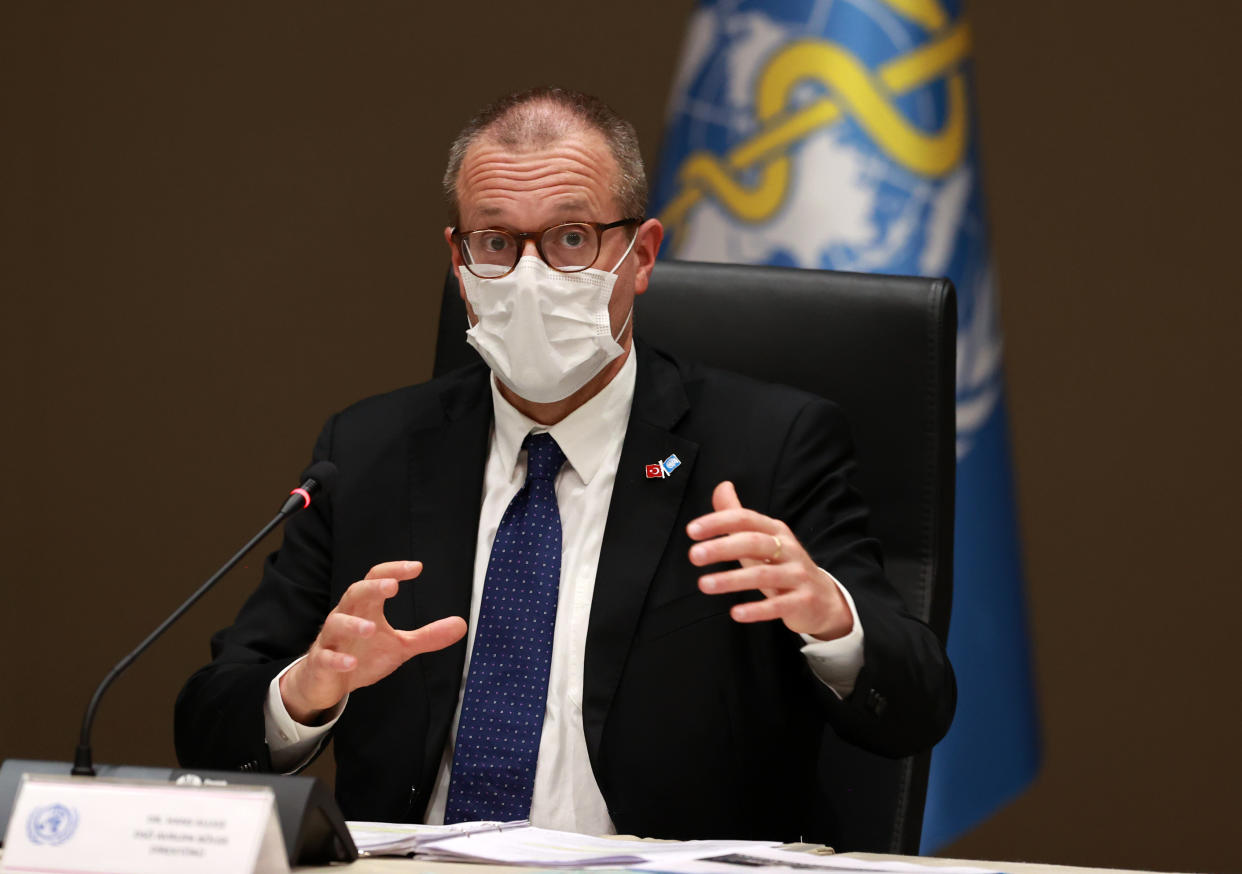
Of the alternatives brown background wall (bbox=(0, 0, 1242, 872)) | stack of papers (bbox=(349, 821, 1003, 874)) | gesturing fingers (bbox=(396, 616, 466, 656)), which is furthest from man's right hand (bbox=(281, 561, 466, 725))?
brown background wall (bbox=(0, 0, 1242, 872))

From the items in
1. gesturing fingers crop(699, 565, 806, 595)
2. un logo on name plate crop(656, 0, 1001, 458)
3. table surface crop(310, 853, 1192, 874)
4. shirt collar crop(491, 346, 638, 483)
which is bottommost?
table surface crop(310, 853, 1192, 874)

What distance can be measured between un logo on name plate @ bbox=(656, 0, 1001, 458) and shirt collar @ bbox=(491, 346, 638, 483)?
0.92 meters

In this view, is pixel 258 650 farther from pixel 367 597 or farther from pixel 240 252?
pixel 240 252

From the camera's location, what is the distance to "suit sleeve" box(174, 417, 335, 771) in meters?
1.76

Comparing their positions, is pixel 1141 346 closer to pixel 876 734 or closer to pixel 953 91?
pixel 953 91

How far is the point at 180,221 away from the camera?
407 cm

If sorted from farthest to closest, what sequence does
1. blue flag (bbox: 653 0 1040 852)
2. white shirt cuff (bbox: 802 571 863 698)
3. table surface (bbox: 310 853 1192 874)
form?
blue flag (bbox: 653 0 1040 852), white shirt cuff (bbox: 802 571 863 698), table surface (bbox: 310 853 1192 874)

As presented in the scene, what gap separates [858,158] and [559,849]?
1855 mm

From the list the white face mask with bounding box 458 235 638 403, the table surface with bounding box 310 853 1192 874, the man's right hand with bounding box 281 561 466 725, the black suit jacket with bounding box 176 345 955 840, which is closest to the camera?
the table surface with bounding box 310 853 1192 874

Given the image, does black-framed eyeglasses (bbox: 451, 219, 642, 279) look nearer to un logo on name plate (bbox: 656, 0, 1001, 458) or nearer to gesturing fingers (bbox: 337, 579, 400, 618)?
gesturing fingers (bbox: 337, 579, 400, 618)

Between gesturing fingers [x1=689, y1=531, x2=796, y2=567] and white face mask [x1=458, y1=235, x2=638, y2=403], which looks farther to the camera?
white face mask [x1=458, y1=235, x2=638, y2=403]

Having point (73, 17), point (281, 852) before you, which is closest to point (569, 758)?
point (281, 852)

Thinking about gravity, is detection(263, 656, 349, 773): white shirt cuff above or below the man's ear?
below

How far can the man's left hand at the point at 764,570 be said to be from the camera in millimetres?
1423
